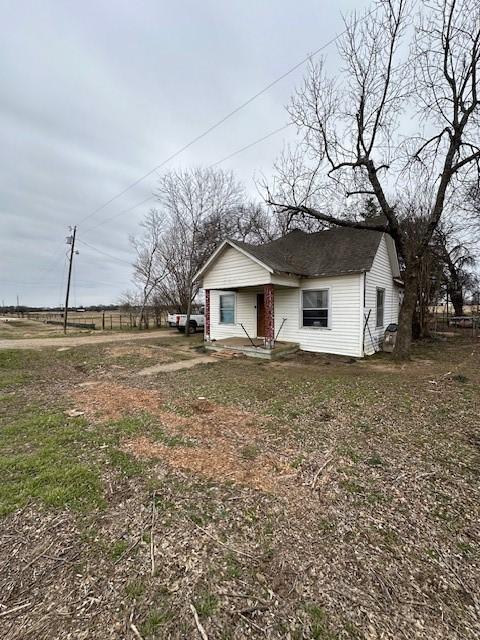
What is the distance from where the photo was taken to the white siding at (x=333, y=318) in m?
9.99

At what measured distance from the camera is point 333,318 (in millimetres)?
10484

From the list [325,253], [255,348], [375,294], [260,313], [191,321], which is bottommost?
[255,348]

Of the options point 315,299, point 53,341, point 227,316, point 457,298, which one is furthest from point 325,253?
point 457,298

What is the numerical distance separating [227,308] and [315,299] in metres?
4.39


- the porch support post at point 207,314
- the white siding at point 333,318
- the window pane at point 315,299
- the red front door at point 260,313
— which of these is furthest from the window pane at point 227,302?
the window pane at point 315,299

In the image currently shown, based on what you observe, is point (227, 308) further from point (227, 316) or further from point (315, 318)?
point (315, 318)

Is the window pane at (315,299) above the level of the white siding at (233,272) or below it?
below

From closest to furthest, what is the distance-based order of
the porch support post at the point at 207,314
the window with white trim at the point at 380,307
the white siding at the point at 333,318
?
the white siding at the point at 333,318 < the window with white trim at the point at 380,307 < the porch support post at the point at 207,314

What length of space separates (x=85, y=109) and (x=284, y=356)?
40.5 feet

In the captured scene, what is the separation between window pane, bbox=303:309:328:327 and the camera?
10750mm

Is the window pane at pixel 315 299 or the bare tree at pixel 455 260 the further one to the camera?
the bare tree at pixel 455 260

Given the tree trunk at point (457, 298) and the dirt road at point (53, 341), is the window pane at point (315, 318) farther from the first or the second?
the tree trunk at point (457, 298)

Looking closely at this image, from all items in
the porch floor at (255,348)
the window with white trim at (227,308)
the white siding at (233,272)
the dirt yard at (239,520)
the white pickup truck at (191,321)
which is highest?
the white siding at (233,272)

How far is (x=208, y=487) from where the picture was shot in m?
2.88
